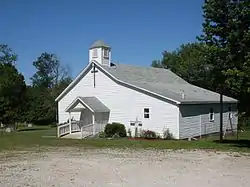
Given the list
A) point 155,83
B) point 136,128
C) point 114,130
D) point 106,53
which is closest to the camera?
point 114,130

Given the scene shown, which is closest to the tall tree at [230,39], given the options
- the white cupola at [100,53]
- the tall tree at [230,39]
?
the tall tree at [230,39]

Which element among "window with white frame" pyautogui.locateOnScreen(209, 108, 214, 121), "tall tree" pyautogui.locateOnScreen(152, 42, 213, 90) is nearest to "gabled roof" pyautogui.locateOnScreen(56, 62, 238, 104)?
"window with white frame" pyautogui.locateOnScreen(209, 108, 214, 121)

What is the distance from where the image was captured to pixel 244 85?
794 inches

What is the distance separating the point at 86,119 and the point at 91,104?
9.00 ft

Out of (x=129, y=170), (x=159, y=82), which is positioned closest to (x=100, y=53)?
(x=159, y=82)

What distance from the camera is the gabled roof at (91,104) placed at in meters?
32.2

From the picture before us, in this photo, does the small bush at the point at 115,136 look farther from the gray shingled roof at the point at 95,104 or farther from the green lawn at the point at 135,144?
the green lawn at the point at 135,144

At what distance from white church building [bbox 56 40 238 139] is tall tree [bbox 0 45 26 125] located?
368 inches

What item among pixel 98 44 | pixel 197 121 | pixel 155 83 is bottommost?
pixel 197 121

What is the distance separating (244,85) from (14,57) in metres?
31.5

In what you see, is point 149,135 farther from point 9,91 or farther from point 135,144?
point 9,91

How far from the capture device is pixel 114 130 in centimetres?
3084

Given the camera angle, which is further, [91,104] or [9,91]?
[9,91]

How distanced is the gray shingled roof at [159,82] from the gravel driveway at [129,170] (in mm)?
13180
